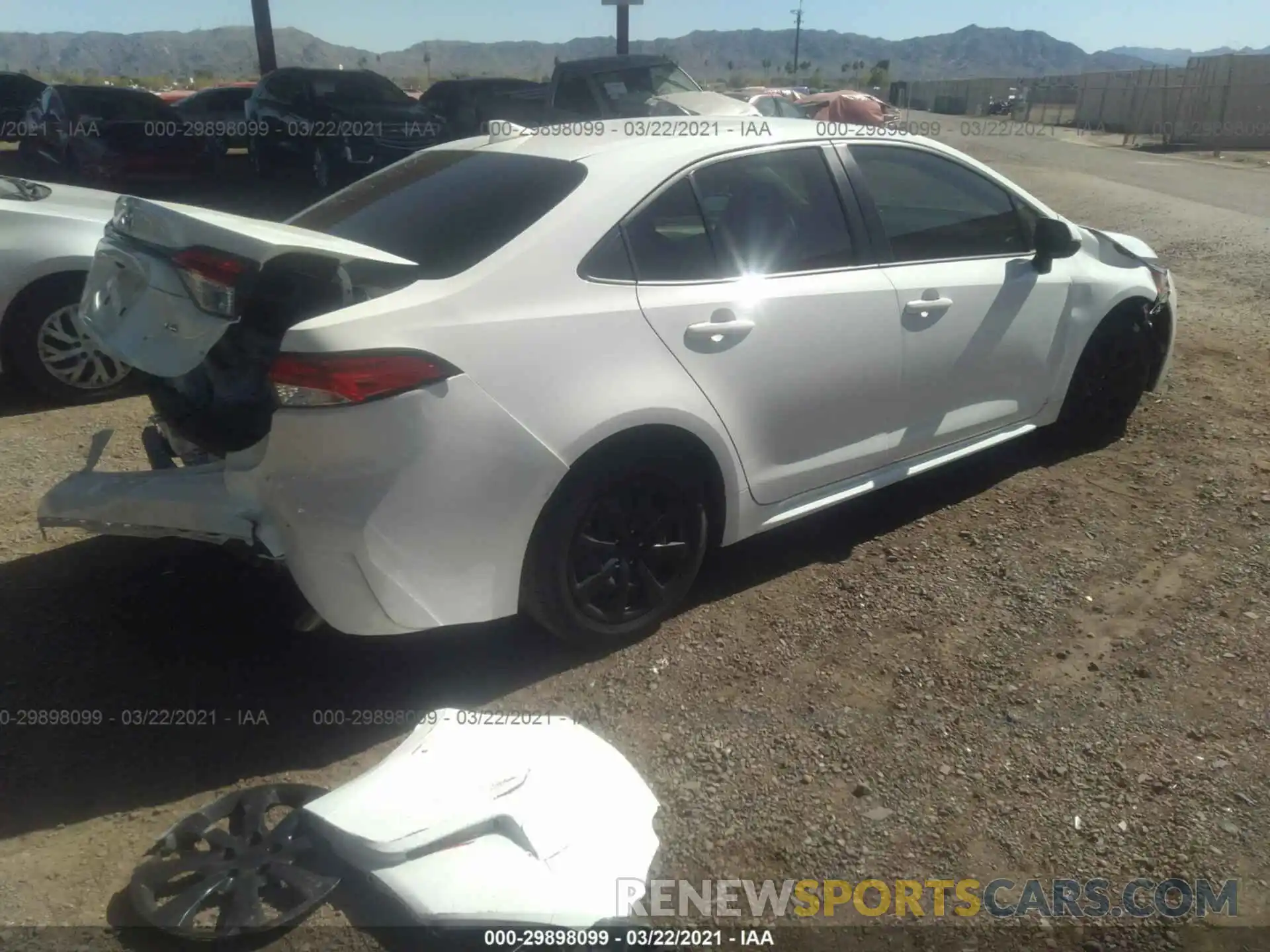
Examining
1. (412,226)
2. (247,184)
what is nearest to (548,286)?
(412,226)

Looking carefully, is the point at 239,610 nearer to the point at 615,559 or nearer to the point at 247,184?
the point at 615,559

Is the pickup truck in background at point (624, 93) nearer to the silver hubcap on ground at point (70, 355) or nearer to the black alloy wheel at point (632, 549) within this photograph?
the silver hubcap on ground at point (70, 355)

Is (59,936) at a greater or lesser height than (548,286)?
lesser

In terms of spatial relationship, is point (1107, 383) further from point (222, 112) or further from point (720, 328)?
point (222, 112)

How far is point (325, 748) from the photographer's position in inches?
116

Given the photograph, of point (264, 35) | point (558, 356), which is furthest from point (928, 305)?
point (264, 35)

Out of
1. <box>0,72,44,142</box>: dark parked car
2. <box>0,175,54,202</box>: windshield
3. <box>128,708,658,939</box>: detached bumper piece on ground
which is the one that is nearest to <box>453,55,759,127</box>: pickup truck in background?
<box>0,175,54,202</box>: windshield

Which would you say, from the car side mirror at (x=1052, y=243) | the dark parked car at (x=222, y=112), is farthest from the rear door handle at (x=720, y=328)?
the dark parked car at (x=222, y=112)

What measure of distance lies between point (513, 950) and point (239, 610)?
1.85 meters

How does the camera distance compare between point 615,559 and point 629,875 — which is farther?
point 615,559

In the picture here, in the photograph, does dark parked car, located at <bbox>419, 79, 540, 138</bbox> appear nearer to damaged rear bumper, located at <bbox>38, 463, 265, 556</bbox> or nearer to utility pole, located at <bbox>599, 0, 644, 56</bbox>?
utility pole, located at <bbox>599, 0, 644, 56</bbox>

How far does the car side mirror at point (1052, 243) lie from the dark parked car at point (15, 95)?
19675mm

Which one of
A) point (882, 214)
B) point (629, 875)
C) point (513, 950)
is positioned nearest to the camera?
point (513, 950)

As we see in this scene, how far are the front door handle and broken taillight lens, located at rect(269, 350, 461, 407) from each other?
78.3 inches
